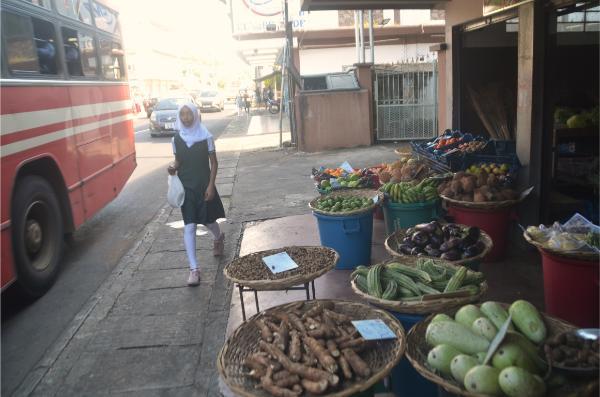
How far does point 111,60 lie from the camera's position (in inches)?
320

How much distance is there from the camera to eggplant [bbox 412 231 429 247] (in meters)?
3.96

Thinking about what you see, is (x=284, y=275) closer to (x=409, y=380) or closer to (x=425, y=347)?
(x=409, y=380)

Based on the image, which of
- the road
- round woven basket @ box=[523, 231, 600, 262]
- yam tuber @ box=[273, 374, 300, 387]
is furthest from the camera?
the road

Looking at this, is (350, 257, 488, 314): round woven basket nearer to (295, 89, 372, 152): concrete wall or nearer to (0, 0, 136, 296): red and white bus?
(0, 0, 136, 296): red and white bus

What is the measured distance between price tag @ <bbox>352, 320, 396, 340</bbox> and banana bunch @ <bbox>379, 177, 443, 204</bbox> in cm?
266

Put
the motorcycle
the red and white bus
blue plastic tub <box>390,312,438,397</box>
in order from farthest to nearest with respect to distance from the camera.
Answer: the motorcycle → the red and white bus → blue plastic tub <box>390,312,438,397</box>

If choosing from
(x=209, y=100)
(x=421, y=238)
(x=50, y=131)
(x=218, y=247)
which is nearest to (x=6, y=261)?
(x=50, y=131)

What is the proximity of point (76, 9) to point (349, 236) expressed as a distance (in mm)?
Result: 4772

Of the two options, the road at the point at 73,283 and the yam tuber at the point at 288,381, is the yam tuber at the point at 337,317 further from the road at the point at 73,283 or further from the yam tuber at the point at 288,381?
the road at the point at 73,283

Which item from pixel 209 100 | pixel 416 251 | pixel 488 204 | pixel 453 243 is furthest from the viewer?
pixel 209 100

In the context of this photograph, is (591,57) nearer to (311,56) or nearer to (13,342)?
(13,342)

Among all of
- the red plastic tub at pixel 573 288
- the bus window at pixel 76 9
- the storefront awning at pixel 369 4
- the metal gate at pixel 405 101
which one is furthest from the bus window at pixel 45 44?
the metal gate at pixel 405 101

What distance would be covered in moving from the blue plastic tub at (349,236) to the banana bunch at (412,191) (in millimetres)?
452

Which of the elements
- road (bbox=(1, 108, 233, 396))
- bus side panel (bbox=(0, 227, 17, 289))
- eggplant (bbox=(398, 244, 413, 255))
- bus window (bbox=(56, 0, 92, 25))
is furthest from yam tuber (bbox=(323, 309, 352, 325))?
bus window (bbox=(56, 0, 92, 25))
